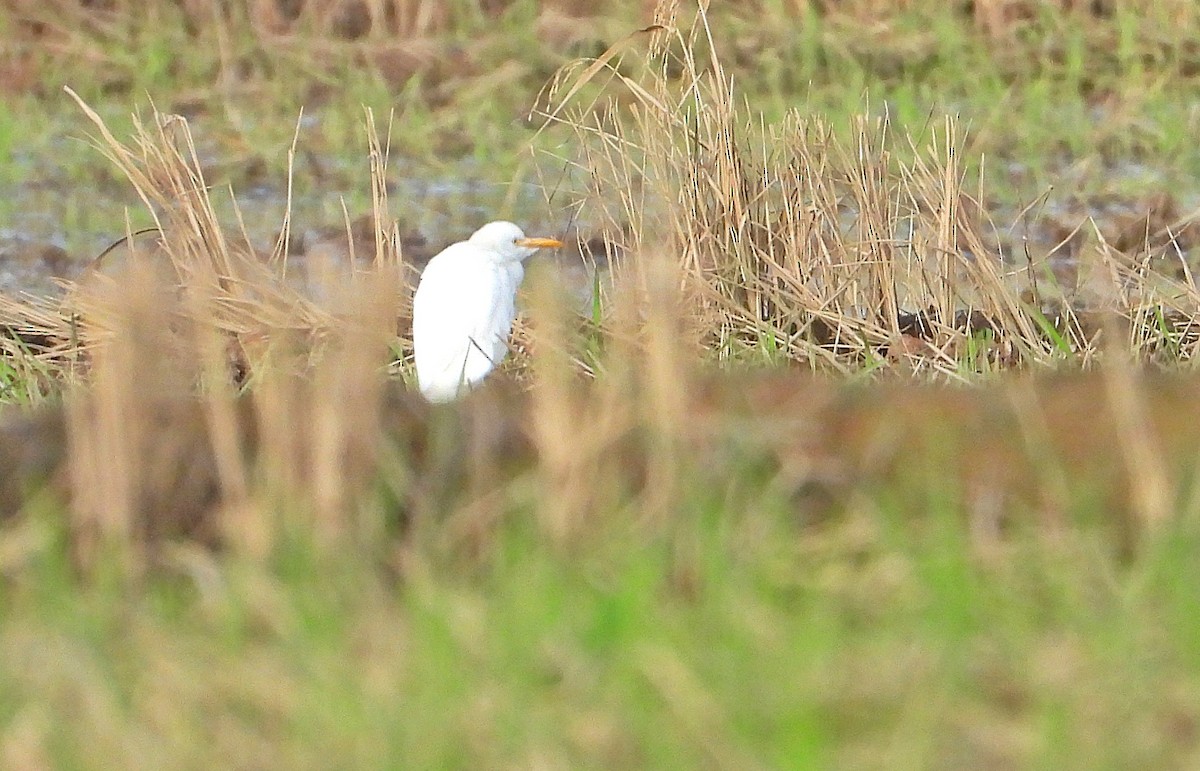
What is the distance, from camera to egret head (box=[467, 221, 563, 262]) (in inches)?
165

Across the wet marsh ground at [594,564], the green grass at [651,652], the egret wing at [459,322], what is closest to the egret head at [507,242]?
the egret wing at [459,322]

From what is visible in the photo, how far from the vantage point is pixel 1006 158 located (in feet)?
21.2

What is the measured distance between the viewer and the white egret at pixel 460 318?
12.0 feet

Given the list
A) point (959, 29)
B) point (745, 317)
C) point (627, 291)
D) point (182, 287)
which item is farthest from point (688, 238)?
point (959, 29)

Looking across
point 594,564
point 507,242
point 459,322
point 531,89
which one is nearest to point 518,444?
point 594,564

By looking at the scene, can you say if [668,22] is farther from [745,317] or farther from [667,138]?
[745,317]

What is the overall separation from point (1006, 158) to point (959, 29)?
1349 millimetres

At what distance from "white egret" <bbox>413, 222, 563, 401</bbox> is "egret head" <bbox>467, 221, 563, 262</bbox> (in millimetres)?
163

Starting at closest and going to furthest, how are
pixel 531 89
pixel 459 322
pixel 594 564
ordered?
pixel 594 564 < pixel 459 322 < pixel 531 89

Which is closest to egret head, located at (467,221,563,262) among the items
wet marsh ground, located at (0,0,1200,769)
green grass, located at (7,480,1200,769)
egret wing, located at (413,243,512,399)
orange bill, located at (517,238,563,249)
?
orange bill, located at (517,238,563,249)

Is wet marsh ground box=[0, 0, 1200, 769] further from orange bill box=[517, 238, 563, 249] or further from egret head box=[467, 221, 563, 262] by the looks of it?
orange bill box=[517, 238, 563, 249]

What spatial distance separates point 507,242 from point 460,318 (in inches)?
22.3

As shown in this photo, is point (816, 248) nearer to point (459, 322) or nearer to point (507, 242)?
point (507, 242)

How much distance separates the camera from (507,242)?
4234 mm
